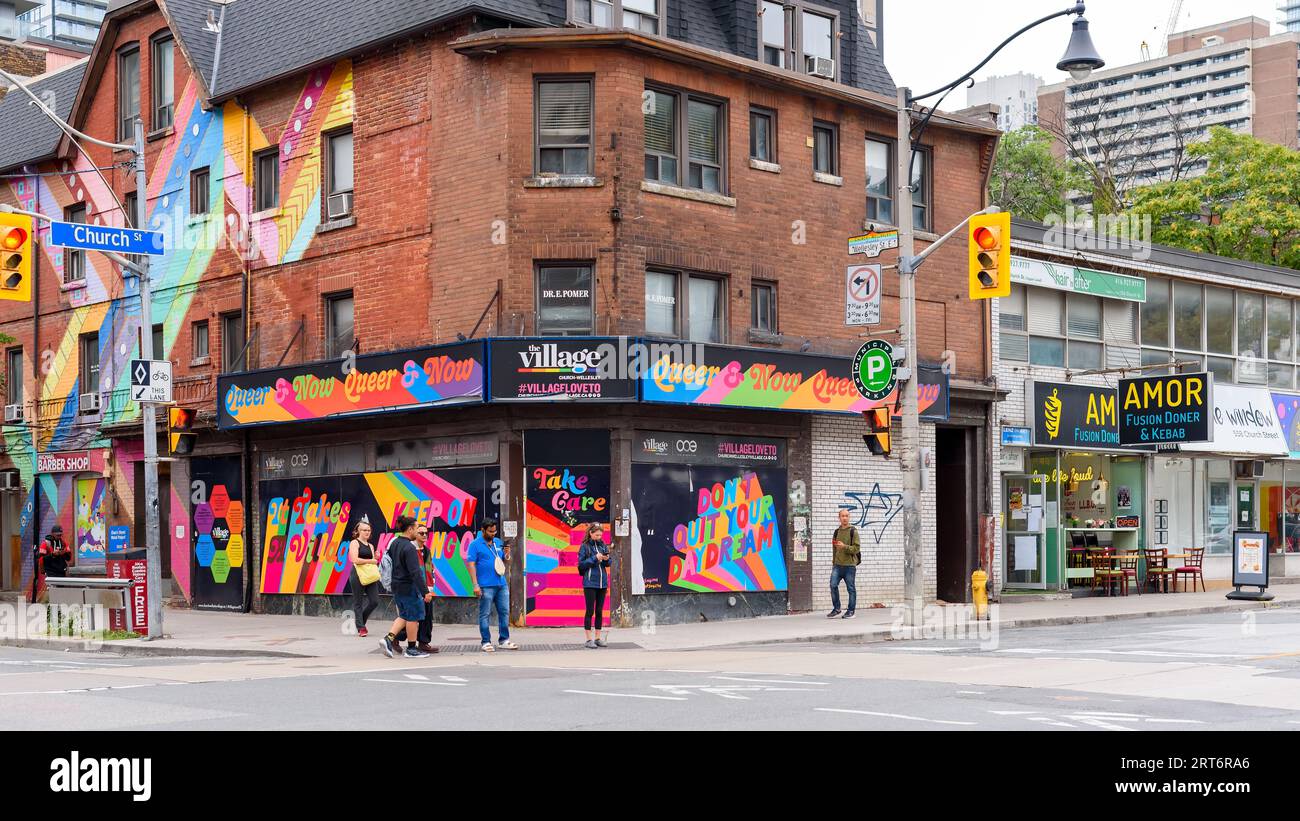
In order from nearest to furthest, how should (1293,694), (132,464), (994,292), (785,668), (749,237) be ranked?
(1293,694), (785,668), (994,292), (749,237), (132,464)

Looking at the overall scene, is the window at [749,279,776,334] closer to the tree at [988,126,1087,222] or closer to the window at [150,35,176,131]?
the window at [150,35,176,131]

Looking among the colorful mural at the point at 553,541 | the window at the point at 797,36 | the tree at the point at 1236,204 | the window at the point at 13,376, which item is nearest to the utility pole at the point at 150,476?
the colorful mural at the point at 553,541

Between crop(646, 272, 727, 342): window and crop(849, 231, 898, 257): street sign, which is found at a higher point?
crop(849, 231, 898, 257): street sign

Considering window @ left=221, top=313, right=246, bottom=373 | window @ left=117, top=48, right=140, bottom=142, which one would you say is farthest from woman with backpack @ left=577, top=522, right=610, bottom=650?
window @ left=117, top=48, right=140, bottom=142

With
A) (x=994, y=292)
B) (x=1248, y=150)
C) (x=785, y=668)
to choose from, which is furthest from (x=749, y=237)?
(x=1248, y=150)

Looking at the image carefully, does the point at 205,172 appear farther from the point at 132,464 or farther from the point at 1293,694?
the point at 1293,694

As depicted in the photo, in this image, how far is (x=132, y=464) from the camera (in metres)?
→ 32.9

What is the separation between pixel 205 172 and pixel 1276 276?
2649 cm

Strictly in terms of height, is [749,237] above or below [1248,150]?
below

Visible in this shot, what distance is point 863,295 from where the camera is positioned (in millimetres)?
23172

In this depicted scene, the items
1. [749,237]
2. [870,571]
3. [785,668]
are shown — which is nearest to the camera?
[785,668]

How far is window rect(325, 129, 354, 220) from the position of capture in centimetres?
2739

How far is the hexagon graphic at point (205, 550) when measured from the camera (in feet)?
99.8

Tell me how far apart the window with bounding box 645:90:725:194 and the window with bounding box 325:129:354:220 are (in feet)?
19.9
